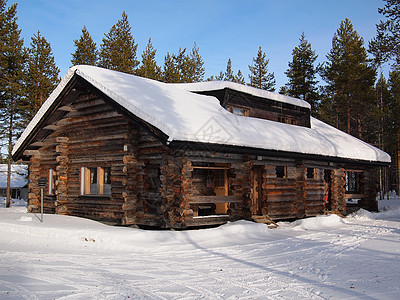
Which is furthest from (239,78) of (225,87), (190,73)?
(225,87)

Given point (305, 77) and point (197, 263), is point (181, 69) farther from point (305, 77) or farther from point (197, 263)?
point (197, 263)

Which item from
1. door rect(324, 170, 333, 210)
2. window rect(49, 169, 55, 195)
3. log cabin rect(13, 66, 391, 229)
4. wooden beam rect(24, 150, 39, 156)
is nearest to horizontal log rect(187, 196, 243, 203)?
log cabin rect(13, 66, 391, 229)

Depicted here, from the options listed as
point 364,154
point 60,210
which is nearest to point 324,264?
point 60,210

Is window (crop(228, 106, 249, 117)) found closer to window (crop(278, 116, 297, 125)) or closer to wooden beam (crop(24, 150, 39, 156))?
window (crop(278, 116, 297, 125))

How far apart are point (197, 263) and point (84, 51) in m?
33.7

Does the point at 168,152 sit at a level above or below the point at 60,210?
above

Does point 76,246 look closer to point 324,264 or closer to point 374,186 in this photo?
point 324,264

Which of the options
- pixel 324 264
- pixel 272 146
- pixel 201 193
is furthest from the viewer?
pixel 201 193

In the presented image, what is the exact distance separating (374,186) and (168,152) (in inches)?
615

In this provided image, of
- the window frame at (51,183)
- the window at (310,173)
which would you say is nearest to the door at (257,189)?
the window at (310,173)

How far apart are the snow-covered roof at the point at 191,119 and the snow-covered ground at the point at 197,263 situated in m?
3.44

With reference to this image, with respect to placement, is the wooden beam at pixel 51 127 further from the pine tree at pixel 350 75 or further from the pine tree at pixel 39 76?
the pine tree at pixel 350 75

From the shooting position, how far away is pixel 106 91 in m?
13.6

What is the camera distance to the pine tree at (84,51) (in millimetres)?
37219
